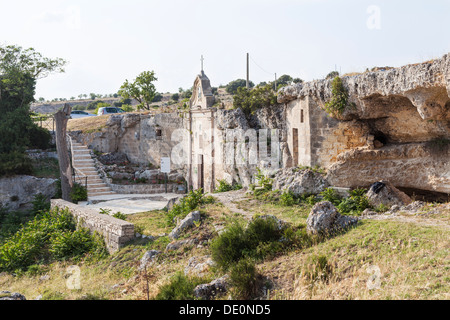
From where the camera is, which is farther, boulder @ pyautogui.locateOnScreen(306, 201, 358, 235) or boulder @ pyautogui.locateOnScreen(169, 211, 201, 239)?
boulder @ pyautogui.locateOnScreen(169, 211, 201, 239)

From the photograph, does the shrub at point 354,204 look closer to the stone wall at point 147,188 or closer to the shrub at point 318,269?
the shrub at point 318,269

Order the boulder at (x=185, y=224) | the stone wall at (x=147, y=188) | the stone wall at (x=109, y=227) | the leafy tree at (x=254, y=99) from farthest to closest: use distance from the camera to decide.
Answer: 1. the stone wall at (x=147, y=188)
2. the leafy tree at (x=254, y=99)
3. the stone wall at (x=109, y=227)
4. the boulder at (x=185, y=224)

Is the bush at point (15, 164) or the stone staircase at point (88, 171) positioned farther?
the stone staircase at point (88, 171)

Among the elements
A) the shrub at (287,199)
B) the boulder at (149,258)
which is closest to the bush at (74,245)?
the boulder at (149,258)

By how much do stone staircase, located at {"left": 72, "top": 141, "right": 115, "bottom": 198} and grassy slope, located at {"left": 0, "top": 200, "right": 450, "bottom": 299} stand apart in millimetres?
8807

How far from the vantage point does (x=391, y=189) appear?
10.6 metres

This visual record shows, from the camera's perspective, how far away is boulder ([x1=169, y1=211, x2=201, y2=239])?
10430 mm

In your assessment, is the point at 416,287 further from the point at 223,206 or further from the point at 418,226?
the point at 223,206

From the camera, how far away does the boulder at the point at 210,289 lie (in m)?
6.41

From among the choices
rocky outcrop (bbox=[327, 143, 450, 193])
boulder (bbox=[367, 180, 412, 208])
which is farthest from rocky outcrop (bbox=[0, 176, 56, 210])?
boulder (bbox=[367, 180, 412, 208])

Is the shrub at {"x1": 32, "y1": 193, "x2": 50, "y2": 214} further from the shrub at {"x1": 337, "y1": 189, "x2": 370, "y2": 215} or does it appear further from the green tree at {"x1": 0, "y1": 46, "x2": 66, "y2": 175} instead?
the shrub at {"x1": 337, "y1": 189, "x2": 370, "y2": 215}

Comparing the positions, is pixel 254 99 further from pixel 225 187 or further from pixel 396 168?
pixel 396 168

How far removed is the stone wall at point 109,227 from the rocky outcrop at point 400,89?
7.10 metres

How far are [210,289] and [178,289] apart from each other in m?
0.53
